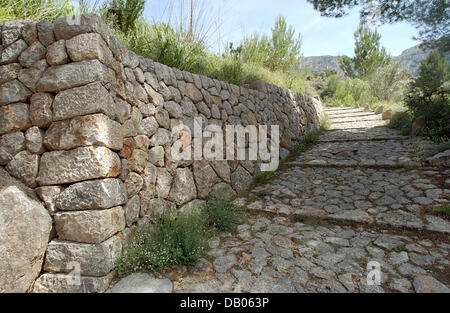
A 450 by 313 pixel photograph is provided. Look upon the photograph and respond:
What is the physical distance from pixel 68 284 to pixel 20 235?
0.50 meters

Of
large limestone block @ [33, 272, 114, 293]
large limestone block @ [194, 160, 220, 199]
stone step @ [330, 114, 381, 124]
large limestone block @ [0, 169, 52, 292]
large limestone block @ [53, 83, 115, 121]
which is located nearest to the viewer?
large limestone block @ [0, 169, 52, 292]

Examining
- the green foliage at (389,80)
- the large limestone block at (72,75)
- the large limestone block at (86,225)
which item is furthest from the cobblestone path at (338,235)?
the green foliage at (389,80)

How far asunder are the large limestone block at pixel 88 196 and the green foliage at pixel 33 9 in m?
1.77

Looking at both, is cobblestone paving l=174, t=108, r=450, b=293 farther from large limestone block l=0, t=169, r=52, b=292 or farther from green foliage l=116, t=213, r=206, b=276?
large limestone block l=0, t=169, r=52, b=292

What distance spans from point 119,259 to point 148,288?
344 millimetres

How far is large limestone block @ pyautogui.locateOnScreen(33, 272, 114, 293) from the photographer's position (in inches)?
69.8

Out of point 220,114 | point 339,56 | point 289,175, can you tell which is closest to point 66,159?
point 220,114

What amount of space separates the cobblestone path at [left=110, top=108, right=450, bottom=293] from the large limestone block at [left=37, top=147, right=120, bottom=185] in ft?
3.43

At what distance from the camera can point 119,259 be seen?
1939 millimetres

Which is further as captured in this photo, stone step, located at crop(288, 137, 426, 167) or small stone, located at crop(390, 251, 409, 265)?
stone step, located at crop(288, 137, 426, 167)

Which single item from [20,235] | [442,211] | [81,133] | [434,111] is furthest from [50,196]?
[434,111]

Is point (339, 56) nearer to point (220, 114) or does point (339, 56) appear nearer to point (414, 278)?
point (220, 114)

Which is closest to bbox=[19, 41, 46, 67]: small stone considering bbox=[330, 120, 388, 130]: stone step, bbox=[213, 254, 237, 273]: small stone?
bbox=[213, 254, 237, 273]: small stone

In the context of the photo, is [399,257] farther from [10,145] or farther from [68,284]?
[10,145]
